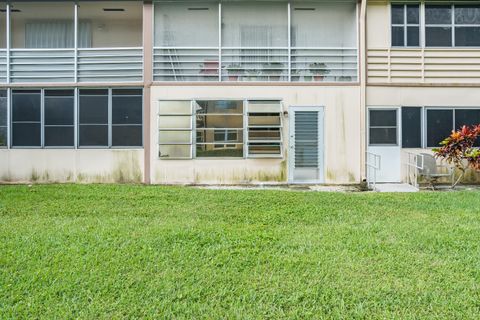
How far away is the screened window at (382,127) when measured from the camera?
34.3 ft

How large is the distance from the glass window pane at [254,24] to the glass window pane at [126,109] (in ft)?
9.30

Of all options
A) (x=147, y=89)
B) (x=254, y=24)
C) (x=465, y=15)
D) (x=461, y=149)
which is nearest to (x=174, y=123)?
(x=147, y=89)

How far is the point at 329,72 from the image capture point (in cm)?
1055

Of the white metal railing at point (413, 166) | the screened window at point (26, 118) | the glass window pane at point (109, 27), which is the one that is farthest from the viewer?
the glass window pane at point (109, 27)

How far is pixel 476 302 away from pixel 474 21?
970 centimetres

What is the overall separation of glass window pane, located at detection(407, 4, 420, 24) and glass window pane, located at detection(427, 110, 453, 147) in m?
2.41

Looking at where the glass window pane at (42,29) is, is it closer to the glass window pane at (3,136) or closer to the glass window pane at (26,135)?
the glass window pane at (26,135)

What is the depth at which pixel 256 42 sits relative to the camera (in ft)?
35.1

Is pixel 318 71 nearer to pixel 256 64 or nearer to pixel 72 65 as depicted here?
pixel 256 64

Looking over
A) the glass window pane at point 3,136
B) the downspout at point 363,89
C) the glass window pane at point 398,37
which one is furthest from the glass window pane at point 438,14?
the glass window pane at point 3,136

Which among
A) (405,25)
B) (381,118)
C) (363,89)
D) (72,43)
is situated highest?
(405,25)

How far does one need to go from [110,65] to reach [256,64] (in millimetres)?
3881

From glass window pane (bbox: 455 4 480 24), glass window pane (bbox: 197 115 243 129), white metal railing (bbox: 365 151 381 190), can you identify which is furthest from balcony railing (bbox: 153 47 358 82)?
glass window pane (bbox: 455 4 480 24)

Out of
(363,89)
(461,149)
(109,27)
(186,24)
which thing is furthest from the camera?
(109,27)
